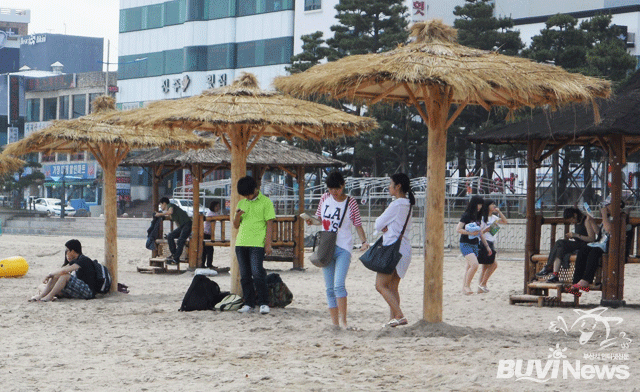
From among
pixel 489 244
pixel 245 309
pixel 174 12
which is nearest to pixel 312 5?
pixel 174 12

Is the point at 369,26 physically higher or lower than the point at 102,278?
higher

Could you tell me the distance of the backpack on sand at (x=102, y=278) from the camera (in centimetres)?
1154

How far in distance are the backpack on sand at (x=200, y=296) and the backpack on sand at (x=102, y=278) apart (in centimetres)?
180

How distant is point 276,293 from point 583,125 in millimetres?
3917

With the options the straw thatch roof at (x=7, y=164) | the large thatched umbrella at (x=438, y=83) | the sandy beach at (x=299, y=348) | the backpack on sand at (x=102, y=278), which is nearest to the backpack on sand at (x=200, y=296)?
the sandy beach at (x=299, y=348)

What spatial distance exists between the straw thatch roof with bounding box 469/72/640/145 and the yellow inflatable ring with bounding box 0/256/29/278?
8184 mm

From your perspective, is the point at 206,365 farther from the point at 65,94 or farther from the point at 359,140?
the point at 65,94

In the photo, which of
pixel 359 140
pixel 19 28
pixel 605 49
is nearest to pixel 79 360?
pixel 605 49

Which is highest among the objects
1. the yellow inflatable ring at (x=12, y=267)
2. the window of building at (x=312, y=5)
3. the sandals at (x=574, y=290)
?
the window of building at (x=312, y=5)

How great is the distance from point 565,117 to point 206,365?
21.0 ft

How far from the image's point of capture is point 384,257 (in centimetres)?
819

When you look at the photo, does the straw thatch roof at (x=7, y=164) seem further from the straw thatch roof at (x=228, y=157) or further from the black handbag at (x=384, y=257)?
the black handbag at (x=384, y=257)

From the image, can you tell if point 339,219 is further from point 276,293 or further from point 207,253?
point 207,253

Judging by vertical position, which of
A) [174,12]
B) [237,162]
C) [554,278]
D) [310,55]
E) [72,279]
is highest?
[174,12]
